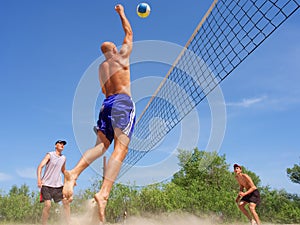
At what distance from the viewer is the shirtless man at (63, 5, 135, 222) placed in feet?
11.4

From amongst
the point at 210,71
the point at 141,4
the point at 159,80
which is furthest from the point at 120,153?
the point at 159,80

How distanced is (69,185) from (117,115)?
2.80 ft

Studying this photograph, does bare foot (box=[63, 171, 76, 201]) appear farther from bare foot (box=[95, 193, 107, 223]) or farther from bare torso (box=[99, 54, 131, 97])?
bare torso (box=[99, 54, 131, 97])

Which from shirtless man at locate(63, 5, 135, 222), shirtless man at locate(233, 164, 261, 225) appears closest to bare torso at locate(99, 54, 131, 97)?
shirtless man at locate(63, 5, 135, 222)

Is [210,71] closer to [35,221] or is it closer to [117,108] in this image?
[117,108]

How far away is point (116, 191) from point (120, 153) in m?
10.8

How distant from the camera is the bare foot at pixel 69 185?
327 cm

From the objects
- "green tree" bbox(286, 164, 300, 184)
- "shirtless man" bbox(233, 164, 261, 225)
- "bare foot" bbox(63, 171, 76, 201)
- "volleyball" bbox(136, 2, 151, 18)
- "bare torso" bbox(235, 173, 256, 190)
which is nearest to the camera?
"bare foot" bbox(63, 171, 76, 201)

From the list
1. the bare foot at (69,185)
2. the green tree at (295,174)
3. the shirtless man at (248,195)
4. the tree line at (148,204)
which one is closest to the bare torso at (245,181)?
the shirtless man at (248,195)

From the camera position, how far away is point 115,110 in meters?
3.62

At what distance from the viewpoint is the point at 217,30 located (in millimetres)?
7043

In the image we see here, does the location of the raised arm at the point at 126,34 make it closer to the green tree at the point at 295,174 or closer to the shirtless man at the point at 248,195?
the shirtless man at the point at 248,195

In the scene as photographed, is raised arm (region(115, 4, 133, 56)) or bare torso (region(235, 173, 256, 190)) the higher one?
raised arm (region(115, 4, 133, 56))

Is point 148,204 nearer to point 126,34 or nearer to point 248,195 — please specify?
point 248,195
